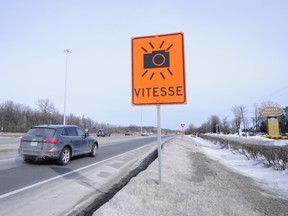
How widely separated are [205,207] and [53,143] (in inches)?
305

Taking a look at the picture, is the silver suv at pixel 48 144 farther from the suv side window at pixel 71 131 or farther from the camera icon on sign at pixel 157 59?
the camera icon on sign at pixel 157 59

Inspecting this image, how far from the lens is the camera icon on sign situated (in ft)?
17.8

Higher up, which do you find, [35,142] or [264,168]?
[35,142]

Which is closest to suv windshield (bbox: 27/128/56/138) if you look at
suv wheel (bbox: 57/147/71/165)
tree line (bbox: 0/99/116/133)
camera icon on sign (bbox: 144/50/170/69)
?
suv wheel (bbox: 57/147/71/165)

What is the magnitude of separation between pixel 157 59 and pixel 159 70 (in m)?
0.26

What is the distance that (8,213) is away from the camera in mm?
4848

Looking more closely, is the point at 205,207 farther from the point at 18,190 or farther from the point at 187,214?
the point at 18,190

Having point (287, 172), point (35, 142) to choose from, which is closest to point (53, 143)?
point (35, 142)

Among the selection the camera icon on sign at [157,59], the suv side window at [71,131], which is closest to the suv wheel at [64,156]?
the suv side window at [71,131]

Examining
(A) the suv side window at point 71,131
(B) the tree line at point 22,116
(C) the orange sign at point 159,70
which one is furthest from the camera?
(B) the tree line at point 22,116

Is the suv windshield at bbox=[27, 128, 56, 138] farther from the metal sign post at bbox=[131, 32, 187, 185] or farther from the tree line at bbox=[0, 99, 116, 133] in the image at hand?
the tree line at bbox=[0, 99, 116, 133]

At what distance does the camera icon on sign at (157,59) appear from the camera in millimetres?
5414

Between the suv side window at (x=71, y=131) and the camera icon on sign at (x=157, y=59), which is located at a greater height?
the camera icon on sign at (x=157, y=59)

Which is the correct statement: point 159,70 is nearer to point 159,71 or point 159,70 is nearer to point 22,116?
point 159,71
